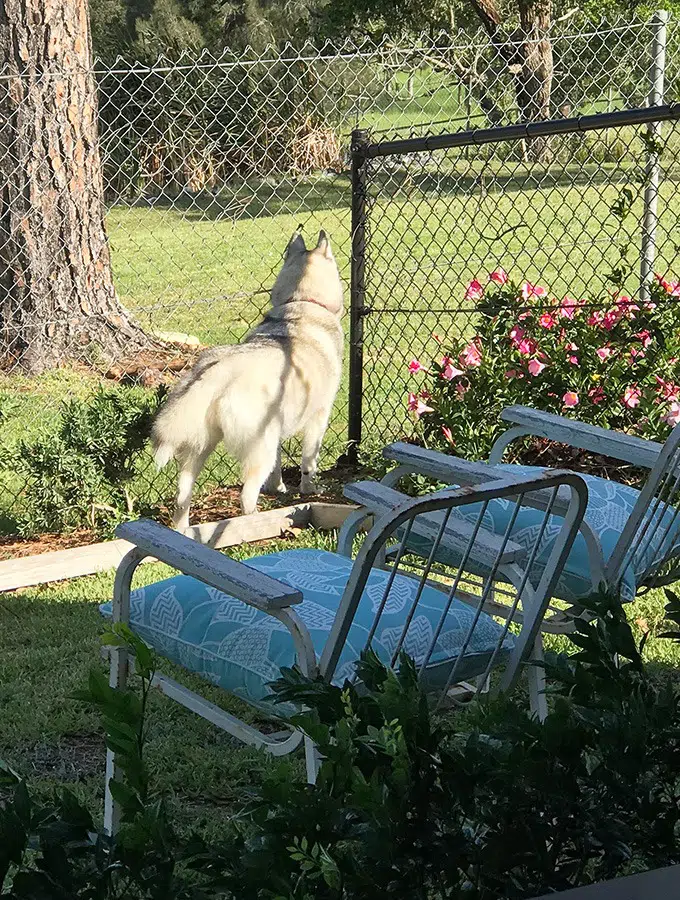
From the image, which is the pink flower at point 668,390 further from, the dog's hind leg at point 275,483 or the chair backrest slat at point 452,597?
the chair backrest slat at point 452,597

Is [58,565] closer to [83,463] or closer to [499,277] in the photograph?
[83,463]

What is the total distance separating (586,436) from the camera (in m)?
3.38

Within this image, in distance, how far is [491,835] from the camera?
4.25 ft

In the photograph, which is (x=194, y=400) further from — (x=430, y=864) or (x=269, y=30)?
(x=269, y=30)

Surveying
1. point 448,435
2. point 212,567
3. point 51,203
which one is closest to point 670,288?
point 448,435

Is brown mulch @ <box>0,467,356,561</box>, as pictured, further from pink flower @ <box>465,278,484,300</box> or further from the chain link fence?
pink flower @ <box>465,278,484,300</box>

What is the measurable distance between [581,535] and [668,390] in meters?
2.42

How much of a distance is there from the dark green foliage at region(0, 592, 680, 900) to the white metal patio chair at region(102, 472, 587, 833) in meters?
0.69

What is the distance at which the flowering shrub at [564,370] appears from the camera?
531 centimetres

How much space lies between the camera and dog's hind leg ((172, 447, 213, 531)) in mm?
4949

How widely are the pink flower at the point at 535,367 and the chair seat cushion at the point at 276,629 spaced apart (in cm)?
275

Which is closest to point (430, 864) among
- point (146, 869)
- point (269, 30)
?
point (146, 869)

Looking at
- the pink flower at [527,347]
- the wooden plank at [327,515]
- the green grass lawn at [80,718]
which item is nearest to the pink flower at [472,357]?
the pink flower at [527,347]

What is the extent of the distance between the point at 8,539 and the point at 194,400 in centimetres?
116
